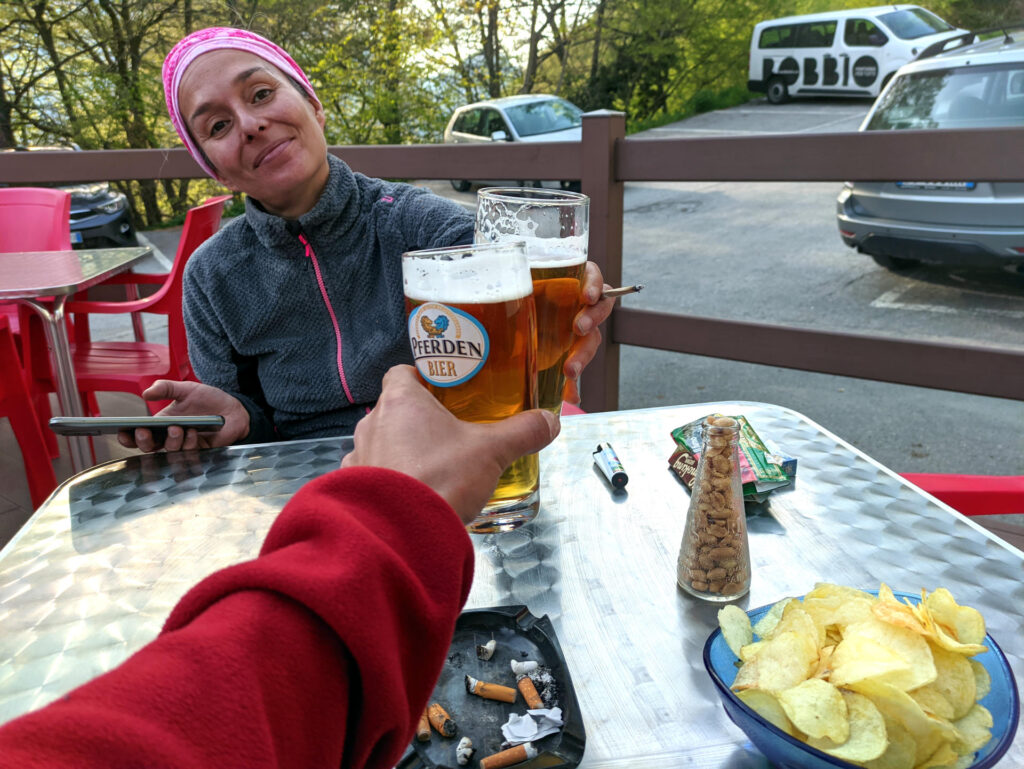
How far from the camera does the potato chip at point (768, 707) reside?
568 millimetres

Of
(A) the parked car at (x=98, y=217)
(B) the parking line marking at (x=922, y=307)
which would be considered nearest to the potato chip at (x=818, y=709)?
(B) the parking line marking at (x=922, y=307)

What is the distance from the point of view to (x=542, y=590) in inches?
Result: 35.0

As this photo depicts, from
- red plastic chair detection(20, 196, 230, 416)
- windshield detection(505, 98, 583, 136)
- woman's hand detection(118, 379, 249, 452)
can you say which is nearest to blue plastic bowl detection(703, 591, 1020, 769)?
woman's hand detection(118, 379, 249, 452)

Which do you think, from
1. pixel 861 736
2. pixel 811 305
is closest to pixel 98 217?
pixel 811 305

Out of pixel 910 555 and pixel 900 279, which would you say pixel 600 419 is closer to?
pixel 910 555

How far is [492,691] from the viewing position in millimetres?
682

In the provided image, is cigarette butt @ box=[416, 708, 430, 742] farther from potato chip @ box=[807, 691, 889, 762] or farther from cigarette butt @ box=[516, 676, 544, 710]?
potato chip @ box=[807, 691, 889, 762]

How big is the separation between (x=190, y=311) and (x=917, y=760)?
154cm

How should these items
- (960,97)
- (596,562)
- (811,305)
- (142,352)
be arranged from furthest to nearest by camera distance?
1. (811,305)
2. (960,97)
3. (142,352)
4. (596,562)

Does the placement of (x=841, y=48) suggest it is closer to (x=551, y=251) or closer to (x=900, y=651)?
(x=551, y=251)

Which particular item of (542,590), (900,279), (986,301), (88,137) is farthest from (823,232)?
(88,137)

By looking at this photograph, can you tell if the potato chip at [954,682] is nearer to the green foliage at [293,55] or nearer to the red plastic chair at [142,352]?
the red plastic chair at [142,352]

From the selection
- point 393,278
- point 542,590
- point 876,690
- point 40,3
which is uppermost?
point 40,3

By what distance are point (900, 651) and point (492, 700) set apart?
0.34 meters
